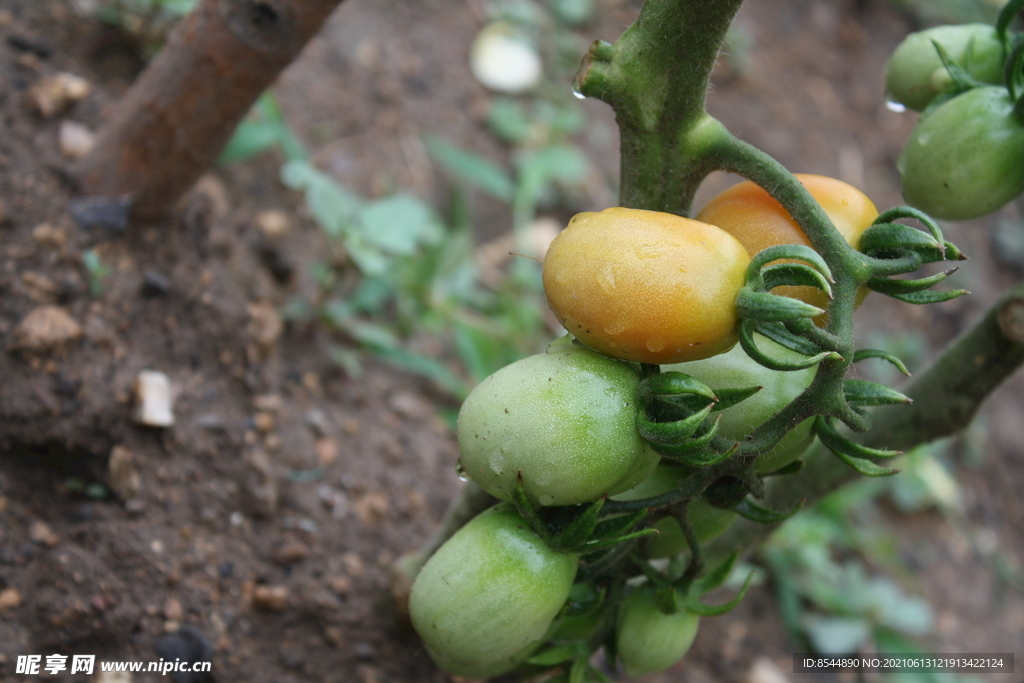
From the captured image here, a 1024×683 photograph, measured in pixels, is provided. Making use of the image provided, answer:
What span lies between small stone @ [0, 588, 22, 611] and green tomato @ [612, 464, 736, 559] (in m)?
0.85

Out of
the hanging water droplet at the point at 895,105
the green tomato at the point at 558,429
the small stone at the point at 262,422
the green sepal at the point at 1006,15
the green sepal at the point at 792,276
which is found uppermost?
the green sepal at the point at 1006,15

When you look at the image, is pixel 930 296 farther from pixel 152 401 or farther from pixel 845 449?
pixel 152 401

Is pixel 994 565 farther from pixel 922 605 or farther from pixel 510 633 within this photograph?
pixel 510 633

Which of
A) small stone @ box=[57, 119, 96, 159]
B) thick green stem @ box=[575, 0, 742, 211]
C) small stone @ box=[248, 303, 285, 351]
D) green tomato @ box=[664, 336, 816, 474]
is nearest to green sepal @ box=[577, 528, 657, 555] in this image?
green tomato @ box=[664, 336, 816, 474]

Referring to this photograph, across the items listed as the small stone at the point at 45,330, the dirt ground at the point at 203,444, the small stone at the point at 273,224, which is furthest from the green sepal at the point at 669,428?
the small stone at the point at 273,224

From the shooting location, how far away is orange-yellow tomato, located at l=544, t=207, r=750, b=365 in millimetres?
724

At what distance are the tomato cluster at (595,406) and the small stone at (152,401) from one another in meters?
0.63

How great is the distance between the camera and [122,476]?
1267 mm

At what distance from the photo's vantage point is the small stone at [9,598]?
3.65 feet

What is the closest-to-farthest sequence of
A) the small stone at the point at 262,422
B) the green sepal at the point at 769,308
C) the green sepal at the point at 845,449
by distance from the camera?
the green sepal at the point at 769,308 < the green sepal at the point at 845,449 < the small stone at the point at 262,422

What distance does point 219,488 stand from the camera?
1.35 meters

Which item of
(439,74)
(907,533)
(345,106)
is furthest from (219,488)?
(907,533)

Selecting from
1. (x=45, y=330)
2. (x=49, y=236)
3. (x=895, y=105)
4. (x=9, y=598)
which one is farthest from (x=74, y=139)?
(x=895, y=105)

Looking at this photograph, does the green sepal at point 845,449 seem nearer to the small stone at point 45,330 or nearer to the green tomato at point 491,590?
the green tomato at point 491,590
